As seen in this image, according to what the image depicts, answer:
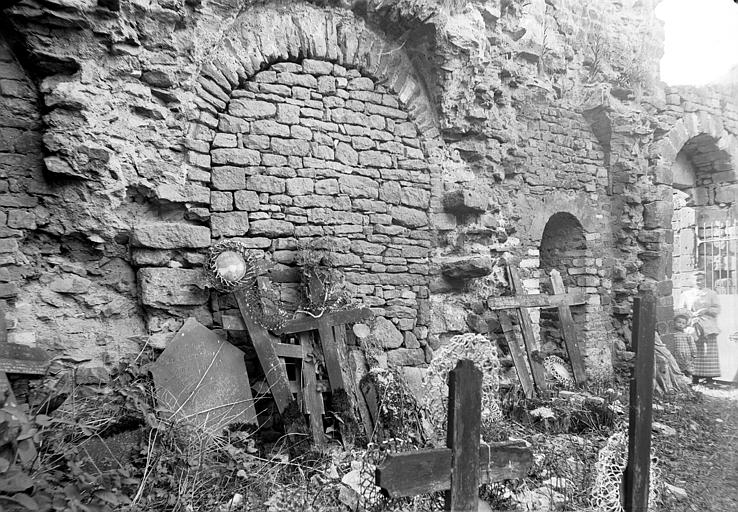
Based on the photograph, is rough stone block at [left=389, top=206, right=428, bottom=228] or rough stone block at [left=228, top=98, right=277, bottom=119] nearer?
rough stone block at [left=228, top=98, right=277, bottom=119]

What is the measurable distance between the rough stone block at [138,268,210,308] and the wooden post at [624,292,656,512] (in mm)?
3042

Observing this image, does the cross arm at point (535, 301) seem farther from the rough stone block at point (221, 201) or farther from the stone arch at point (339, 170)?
the rough stone block at point (221, 201)

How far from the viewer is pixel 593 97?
24.6 feet

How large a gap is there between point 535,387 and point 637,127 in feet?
14.2

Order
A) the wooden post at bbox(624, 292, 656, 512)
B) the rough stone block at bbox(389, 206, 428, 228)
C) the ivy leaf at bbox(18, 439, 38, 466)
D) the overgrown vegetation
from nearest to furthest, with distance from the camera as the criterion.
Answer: the ivy leaf at bbox(18, 439, 38, 466) < the overgrown vegetation < the wooden post at bbox(624, 292, 656, 512) < the rough stone block at bbox(389, 206, 428, 228)

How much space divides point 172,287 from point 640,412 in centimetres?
330

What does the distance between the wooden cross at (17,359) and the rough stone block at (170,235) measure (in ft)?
3.27

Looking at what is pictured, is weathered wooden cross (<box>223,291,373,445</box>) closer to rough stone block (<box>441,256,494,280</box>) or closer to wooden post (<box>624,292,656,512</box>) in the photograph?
rough stone block (<box>441,256,494,280</box>)

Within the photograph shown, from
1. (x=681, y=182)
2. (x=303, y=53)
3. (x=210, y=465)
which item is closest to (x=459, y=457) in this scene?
(x=210, y=465)

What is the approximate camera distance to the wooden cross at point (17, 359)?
10.7 feet

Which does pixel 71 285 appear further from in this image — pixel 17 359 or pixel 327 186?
pixel 327 186

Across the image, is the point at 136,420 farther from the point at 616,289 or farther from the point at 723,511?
the point at 616,289

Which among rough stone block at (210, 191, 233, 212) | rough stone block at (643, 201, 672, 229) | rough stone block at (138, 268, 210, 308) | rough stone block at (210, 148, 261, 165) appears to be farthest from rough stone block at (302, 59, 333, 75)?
rough stone block at (643, 201, 672, 229)

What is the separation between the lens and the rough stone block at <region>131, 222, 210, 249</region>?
401cm
